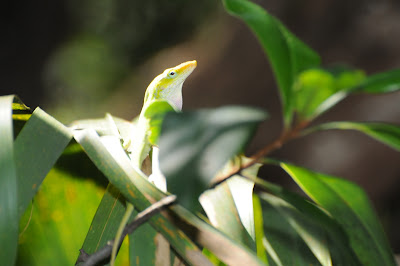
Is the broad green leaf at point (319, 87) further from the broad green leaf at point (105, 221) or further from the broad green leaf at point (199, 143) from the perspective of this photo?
the broad green leaf at point (105, 221)

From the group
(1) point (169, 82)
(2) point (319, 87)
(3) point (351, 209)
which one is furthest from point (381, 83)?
(1) point (169, 82)

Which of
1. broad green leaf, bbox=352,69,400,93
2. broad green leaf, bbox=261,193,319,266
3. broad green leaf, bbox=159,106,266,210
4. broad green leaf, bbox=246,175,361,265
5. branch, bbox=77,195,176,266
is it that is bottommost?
broad green leaf, bbox=261,193,319,266

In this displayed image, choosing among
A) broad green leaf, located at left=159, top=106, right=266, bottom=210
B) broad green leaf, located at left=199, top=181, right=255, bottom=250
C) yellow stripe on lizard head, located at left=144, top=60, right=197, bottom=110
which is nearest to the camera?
broad green leaf, located at left=159, top=106, right=266, bottom=210

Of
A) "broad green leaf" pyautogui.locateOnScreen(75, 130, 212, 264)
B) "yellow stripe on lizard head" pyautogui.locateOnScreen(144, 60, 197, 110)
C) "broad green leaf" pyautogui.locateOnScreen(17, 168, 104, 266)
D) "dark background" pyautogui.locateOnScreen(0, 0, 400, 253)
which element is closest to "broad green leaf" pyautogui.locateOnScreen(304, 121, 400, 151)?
"broad green leaf" pyautogui.locateOnScreen(75, 130, 212, 264)

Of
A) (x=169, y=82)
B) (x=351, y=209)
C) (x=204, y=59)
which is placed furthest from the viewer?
(x=204, y=59)

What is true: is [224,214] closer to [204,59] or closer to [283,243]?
[283,243]

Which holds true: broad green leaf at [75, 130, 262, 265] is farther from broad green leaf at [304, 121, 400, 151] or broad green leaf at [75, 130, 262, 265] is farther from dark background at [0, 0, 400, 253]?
dark background at [0, 0, 400, 253]

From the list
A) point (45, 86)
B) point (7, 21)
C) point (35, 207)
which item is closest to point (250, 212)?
point (35, 207)
